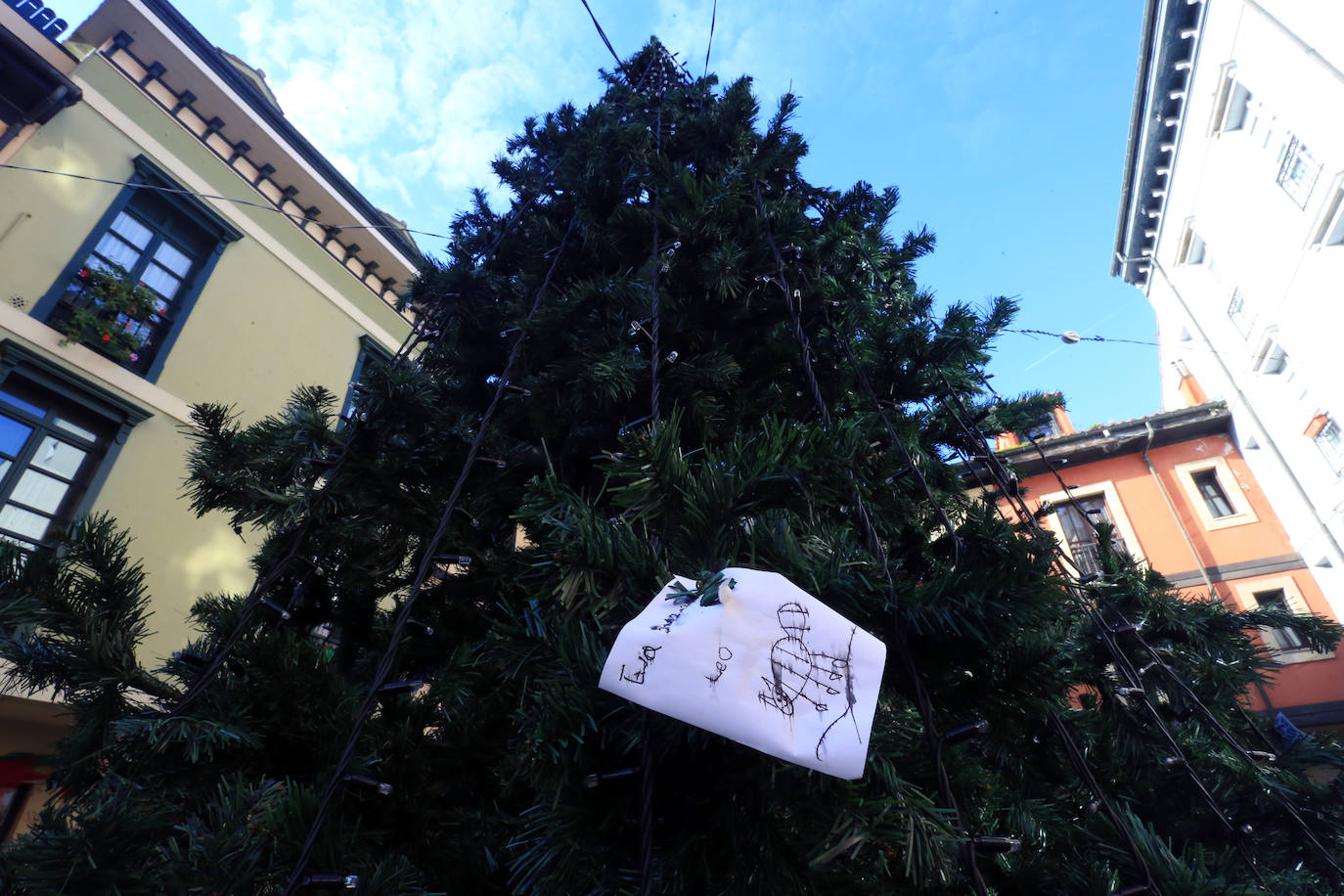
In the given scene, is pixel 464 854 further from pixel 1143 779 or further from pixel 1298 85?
pixel 1298 85

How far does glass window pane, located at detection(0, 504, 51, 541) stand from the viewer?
5137 millimetres

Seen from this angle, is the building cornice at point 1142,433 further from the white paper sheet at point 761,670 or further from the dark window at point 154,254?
the dark window at point 154,254

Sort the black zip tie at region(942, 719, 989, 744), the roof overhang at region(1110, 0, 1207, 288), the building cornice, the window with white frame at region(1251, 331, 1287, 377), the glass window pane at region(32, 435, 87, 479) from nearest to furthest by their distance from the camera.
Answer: the black zip tie at region(942, 719, 989, 744), the glass window pane at region(32, 435, 87, 479), the window with white frame at region(1251, 331, 1287, 377), the roof overhang at region(1110, 0, 1207, 288), the building cornice

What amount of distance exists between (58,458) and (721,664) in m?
7.73

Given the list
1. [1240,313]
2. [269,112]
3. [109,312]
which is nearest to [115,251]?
[109,312]

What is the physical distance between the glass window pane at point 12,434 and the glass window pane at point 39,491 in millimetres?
231

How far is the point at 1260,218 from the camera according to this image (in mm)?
11156

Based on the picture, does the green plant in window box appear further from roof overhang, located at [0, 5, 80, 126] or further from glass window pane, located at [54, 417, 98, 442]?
roof overhang, located at [0, 5, 80, 126]

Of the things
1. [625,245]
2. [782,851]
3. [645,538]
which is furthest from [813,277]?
[782,851]

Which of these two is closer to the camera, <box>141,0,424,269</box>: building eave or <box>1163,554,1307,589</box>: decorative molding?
<box>141,0,424,269</box>: building eave

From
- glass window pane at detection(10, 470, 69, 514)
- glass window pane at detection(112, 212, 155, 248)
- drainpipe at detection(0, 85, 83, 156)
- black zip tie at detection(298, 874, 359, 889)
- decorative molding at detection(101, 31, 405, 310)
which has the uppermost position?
decorative molding at detection(101, 31, 405, 310)

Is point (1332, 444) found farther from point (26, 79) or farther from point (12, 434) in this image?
point (26, 79)

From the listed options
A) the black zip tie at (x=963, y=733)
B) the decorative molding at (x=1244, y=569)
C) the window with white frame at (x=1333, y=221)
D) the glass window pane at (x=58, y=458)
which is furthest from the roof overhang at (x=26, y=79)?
the decorative molding at (x=1244, y=569)

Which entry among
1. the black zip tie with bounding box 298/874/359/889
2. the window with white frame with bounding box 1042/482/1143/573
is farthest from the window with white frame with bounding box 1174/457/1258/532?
the black zip tie with bounding box 298/874/359/889
